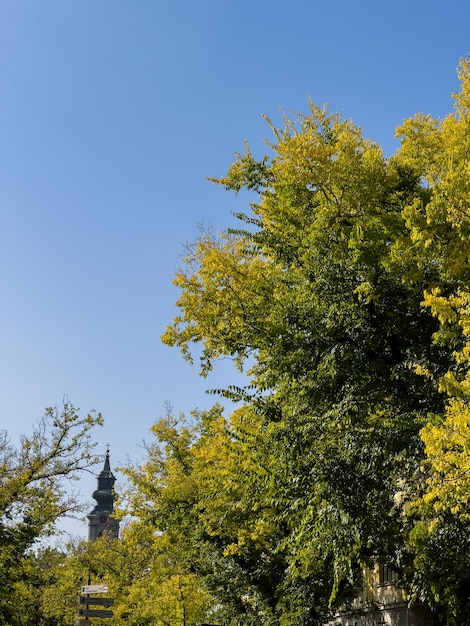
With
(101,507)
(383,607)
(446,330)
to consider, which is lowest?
(383,607)

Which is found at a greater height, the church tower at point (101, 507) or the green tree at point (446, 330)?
the church tower at point (101, 507)

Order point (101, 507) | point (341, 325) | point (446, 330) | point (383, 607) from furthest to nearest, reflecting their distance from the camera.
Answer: point (101, 507), point (383, 607), point (341, 325), point (446, 330)

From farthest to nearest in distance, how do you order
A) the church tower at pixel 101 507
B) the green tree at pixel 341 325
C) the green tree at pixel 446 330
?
the church tower at pixel 101 507 < the green tree at pixel 341 325 < the green tree at pixel 446 330

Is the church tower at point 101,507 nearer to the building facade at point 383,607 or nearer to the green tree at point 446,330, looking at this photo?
the building facade at point 383,607

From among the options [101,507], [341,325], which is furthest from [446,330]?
[101,507]

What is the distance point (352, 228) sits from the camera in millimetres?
11641

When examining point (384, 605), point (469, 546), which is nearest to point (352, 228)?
point (469, 546)

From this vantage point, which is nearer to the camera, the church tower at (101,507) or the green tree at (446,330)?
the green tree at (446,330)

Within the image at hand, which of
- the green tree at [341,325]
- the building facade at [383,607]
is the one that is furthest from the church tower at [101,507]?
the green tree at [341,325]

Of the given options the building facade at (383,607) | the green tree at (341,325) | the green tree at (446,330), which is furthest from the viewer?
the building facade at (383,607)

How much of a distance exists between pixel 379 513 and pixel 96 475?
1187cm

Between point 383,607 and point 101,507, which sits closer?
point 383,607

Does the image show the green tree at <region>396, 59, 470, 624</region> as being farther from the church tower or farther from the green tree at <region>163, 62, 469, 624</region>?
the church tower

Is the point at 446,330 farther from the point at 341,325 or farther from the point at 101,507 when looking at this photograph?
the point at 101,507
